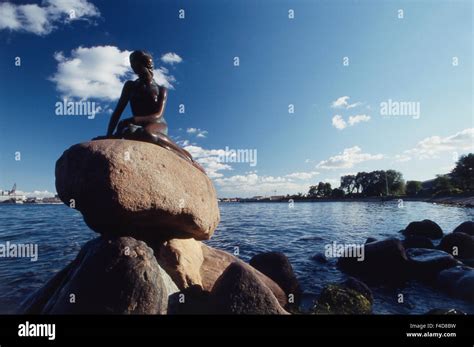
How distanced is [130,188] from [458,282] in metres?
8.94

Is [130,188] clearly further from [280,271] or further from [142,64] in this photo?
[280,271]

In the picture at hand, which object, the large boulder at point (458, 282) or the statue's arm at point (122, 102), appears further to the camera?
the large boulder at point (458, 282)

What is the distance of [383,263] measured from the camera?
9430 millimetres

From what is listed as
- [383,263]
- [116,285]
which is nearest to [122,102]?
[116,285]

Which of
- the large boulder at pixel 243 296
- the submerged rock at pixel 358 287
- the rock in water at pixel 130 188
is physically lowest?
the submerged rock at pixel 358 287

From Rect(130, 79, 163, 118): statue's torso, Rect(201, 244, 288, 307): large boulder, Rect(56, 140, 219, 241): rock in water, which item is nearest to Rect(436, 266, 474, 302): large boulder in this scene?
Rect(201, 244, 288, 307): large boulder

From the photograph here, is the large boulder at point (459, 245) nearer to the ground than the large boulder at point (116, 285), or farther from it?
nearer to the ground

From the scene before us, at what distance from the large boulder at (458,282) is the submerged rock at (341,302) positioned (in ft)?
9.99

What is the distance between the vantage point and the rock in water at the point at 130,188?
4.51 metres

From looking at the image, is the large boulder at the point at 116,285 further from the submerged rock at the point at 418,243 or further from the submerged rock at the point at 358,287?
the submerged rock at the point at 418,243

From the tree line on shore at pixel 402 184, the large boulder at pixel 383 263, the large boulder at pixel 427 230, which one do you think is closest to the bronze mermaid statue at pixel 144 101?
the large boulder at pixel 383 263

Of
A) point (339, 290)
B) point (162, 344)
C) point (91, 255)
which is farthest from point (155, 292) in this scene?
point (339, 290)

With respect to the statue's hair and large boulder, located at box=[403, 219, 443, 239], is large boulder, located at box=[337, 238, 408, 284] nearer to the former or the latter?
the statue's hair

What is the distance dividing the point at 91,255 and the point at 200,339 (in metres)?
2.24
